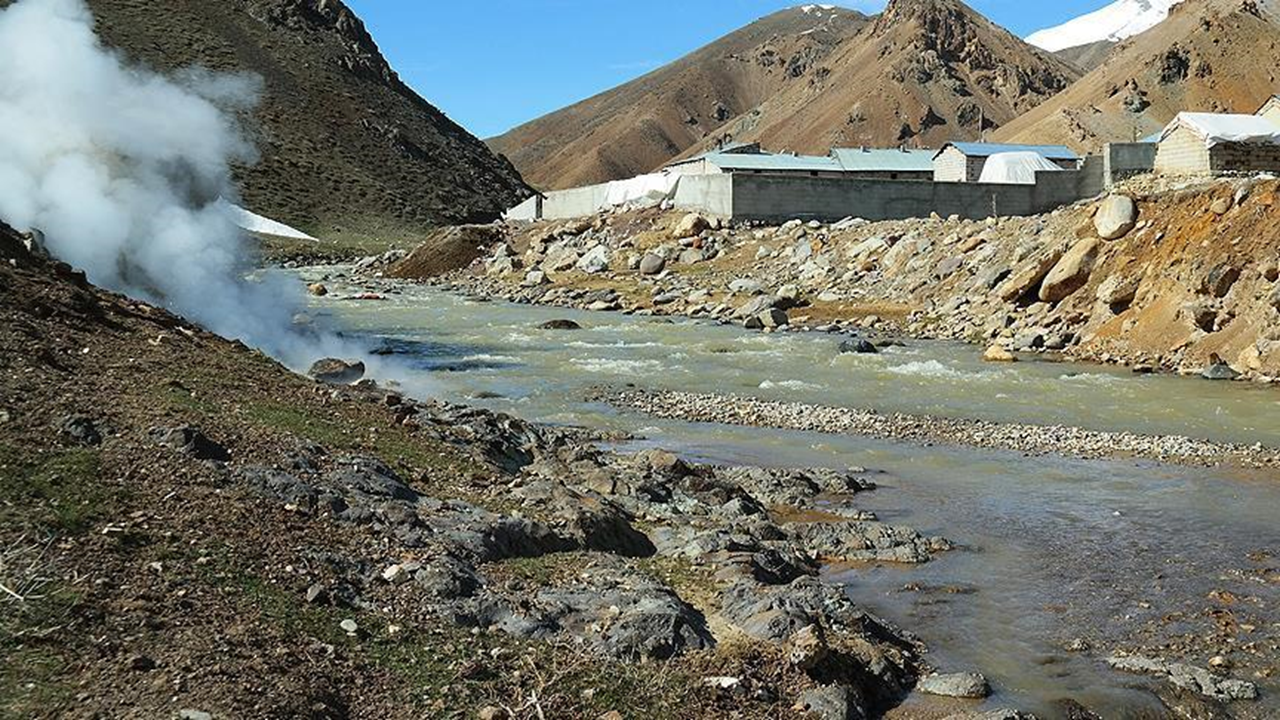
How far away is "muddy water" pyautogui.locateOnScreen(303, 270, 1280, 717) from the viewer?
8.33 metres

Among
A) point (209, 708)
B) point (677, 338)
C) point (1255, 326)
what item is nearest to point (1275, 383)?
point (1255, 326)

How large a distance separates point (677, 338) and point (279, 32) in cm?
9744

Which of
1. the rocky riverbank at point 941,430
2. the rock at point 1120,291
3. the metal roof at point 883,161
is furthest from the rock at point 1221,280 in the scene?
the metal roof at point 883,161

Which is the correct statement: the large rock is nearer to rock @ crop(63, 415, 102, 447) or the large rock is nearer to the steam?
the steam

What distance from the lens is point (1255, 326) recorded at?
2214 centimetres

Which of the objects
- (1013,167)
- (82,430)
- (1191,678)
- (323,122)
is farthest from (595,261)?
(323,122)

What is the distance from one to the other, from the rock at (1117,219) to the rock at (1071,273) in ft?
1.20

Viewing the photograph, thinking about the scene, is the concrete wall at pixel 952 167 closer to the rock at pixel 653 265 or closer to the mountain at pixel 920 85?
the rock at pixel 653 265

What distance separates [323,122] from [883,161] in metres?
56.8

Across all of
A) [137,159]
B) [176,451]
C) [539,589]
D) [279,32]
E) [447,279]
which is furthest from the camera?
[279,32]

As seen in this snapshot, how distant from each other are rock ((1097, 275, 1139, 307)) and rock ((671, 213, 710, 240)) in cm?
2163

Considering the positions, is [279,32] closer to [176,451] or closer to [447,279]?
[447,279]

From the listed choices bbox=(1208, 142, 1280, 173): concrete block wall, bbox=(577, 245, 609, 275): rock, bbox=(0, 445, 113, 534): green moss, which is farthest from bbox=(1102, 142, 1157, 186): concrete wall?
bbox=(0, 445, 113, 534): green moss

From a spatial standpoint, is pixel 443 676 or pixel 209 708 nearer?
pixel 209 708
